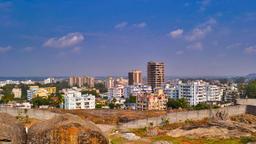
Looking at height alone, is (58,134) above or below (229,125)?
above

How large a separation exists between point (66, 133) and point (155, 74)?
172487mm

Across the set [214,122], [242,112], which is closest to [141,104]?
[242,112]

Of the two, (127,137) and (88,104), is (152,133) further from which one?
(88,104)

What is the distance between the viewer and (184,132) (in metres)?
32.7

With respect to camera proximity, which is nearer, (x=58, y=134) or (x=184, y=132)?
(x=58, y=134)

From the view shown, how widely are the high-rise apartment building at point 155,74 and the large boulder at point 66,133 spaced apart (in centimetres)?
16751

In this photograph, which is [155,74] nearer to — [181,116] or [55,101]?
[55,101]

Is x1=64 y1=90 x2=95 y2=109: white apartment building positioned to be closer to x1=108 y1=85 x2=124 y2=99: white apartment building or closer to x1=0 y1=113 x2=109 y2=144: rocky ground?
x1=108 y1=85 x2=124 y2=99: white apartment building

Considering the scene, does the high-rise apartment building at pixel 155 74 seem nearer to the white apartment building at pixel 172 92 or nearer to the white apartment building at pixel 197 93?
the white apartment building at pixel 172 92

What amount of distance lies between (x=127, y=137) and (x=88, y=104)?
3026 inches

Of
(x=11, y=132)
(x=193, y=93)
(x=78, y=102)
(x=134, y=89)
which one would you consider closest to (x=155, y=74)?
(x=134, y=89)

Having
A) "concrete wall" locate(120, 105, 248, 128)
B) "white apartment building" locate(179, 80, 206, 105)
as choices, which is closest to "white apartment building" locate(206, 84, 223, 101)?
"white apartment building" locate(179, 80, 206, 105)

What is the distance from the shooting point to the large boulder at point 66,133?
16.4ft

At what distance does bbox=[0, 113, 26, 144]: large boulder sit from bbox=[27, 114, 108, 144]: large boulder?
0.11m
